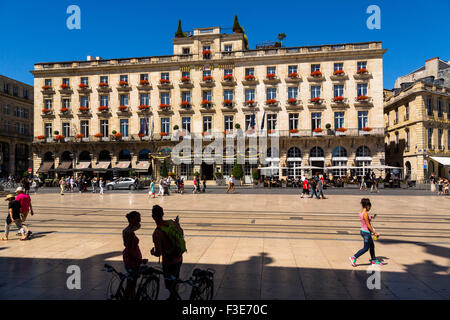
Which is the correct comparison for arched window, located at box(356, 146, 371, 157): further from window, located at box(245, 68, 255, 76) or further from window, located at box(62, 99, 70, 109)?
window, located at box(62, 99, 70, 109)

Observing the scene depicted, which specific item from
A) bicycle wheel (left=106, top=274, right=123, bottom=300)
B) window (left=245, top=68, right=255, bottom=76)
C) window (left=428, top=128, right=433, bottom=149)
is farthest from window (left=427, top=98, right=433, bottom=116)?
bicycle wheel (left=106, top=274, right=123, bottom=300)

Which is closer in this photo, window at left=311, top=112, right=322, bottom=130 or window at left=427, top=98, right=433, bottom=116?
window at left=427, top=98, right=433, bottom=116

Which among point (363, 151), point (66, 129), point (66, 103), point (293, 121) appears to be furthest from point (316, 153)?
point (66, 103)

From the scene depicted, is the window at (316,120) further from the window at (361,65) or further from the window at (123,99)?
the window at (123,99)

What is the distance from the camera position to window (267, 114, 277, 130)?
37.1 metres

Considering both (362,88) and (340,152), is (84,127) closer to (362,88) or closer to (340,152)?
(340,152)

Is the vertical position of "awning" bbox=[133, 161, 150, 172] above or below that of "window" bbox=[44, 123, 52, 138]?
below

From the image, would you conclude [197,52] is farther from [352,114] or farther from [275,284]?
[275,284]

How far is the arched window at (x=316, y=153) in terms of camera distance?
3616 centimetres

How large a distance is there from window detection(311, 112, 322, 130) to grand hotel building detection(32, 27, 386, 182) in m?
0.13

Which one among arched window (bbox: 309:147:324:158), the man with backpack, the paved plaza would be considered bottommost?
the paved plaza

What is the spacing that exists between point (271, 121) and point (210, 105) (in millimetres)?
8626
